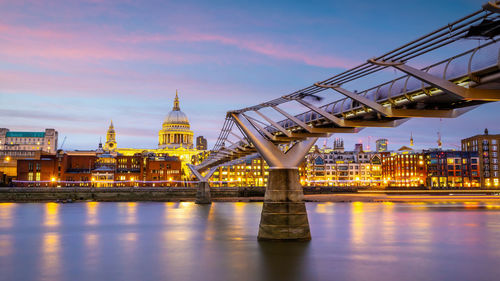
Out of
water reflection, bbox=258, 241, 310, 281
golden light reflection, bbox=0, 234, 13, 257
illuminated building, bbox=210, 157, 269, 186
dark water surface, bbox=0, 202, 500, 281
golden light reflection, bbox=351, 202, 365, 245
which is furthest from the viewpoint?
illuminated building, bbox=210, 157, 269, 186

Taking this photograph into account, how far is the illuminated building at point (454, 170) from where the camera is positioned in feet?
543

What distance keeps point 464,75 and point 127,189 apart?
115 m

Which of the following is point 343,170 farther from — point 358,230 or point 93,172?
point 358,230

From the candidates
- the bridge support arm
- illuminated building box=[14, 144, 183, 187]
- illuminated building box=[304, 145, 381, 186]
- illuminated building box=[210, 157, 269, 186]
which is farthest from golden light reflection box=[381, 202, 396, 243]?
illuminated building box=[304, 145, 381, 186]

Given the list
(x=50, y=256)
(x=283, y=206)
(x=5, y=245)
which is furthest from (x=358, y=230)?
(x=5, y=245)

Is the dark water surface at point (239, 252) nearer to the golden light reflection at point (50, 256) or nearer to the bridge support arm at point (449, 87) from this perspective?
the golden light reflection at point (50, 256)

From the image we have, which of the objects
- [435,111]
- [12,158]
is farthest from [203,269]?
[12,158]

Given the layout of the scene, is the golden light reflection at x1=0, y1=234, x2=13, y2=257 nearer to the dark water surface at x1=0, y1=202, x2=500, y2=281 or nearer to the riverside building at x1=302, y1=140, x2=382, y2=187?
the dark water surface at x1=0, y1=202, x2=500, y2=281

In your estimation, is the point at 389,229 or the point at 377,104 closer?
the point at 377,104

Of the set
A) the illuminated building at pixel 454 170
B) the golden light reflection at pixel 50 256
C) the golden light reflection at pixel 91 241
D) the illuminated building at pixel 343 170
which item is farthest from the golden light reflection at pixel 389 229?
the illuminated building at pixel 343 170

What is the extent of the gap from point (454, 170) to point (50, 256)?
15677 cm

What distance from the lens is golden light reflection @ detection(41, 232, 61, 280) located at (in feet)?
99.3

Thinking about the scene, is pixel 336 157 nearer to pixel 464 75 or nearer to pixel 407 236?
pixel 407 236

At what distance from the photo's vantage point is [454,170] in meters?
167
